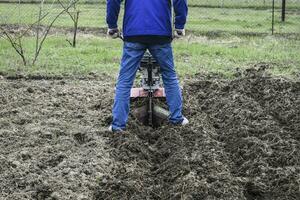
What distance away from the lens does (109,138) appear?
7.32 metres

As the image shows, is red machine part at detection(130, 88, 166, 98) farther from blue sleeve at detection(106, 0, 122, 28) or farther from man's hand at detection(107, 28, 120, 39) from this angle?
blue sleeve at detection(106, 0, 122, 28)

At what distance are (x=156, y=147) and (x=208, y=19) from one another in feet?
50.7

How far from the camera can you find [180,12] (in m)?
7.36

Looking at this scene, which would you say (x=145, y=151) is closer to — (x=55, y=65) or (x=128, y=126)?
(x=128, y=126)

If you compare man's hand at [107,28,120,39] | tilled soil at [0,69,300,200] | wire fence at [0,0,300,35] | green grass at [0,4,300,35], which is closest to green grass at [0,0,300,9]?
wire fence at [0,0,300,35]

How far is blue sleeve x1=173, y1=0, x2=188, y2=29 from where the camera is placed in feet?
23.9

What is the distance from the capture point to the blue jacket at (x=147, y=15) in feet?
23.5

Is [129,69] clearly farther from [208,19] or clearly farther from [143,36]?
[208,19]

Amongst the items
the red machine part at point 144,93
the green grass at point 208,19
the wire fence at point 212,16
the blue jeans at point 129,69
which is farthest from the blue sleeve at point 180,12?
the green grass at point 208,19

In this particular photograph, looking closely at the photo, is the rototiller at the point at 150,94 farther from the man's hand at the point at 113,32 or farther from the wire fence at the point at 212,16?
the wire fence at the point at 212,16

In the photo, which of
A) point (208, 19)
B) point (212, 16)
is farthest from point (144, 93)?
point (212, 16)

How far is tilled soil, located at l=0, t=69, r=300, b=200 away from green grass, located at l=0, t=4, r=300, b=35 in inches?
355

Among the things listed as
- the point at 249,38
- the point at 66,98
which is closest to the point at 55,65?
the point at 66,98

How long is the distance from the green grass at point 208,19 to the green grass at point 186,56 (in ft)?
9.02
